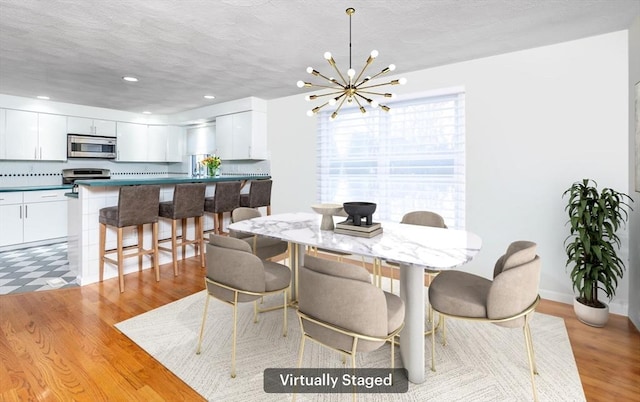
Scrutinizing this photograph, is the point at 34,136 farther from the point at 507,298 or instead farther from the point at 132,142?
the point at 507,298

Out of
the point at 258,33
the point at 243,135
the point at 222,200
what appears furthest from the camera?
the point at 243,135

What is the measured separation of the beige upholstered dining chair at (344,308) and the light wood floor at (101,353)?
26.4 inches

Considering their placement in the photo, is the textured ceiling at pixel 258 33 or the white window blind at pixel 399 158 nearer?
the textured ceiling at pixel 258 33

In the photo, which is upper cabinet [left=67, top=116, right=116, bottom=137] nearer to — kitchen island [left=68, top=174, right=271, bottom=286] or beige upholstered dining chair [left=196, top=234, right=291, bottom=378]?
kitchen island [left=68, top=174, right=271, bottom=286]

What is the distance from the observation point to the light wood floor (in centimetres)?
178

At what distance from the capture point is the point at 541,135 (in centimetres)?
302

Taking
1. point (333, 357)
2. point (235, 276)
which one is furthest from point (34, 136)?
point (333, 357)

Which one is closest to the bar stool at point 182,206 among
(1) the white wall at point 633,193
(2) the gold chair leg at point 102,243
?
(2) the gold chair leg at point 102,243

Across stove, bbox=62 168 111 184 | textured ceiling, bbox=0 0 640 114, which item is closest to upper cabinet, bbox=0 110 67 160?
stove, bbox=62 168 111 184

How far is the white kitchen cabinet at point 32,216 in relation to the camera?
4586mm

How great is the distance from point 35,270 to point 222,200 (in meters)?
2.22

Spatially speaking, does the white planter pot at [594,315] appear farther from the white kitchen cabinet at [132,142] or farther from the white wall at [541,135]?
the white kitchen cabinet at [132,142]

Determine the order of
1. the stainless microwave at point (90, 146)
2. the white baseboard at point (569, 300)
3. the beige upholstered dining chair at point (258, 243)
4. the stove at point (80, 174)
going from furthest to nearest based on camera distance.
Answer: the stove at point (80, 174) < the stainless microwave at point (90, 146) < the beige upholstered dining chair at point (258, 243) < the white baseboard at point (569, 300)

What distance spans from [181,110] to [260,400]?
5541 millimetres
